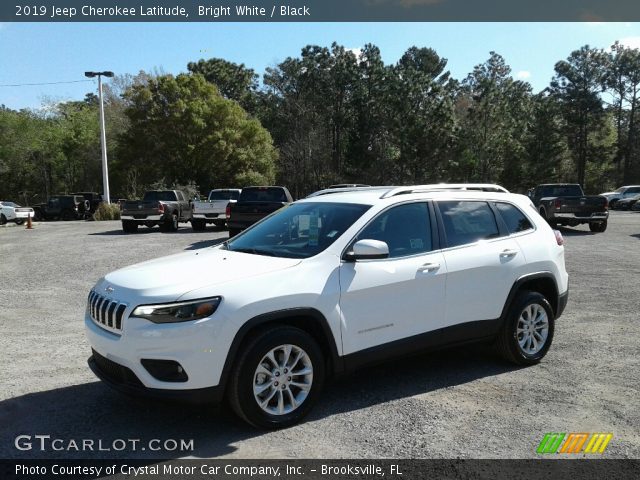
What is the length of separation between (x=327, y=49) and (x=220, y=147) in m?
23.2

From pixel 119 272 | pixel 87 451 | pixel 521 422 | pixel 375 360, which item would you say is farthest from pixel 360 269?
pixel 87 451

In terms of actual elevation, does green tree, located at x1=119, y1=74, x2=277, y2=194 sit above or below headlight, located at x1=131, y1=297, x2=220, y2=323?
above

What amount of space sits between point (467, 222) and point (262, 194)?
524 inches

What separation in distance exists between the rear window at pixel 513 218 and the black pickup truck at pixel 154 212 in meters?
17.8

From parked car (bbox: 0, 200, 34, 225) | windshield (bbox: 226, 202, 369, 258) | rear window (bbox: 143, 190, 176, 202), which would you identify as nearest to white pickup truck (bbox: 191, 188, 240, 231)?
rear window (bbox: 143, 190, 176, 202)

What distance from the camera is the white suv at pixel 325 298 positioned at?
362 cm

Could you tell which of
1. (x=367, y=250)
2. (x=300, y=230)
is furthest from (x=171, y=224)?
(x=367, y=250)

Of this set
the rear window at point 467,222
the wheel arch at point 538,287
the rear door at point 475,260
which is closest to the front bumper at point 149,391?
the rear door at point 475,260

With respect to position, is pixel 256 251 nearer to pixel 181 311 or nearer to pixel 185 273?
pixel 185 273

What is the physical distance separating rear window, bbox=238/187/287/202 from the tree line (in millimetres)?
25166

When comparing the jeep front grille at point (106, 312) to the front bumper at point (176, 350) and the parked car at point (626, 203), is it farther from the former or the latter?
the parked car at point (626, 203)

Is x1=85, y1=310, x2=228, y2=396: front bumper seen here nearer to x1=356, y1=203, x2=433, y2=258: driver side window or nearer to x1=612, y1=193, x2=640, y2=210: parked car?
x1=356, y1=203, x2=433, y2=258: driver side window

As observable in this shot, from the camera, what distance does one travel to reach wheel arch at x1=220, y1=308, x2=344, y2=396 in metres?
3.66

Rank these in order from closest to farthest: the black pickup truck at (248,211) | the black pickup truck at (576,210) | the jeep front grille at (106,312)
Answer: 1. the jeep front grille at (106,312)
2. the black pickup truck at (248,211)
3. the black pickup truck at (576,210)
